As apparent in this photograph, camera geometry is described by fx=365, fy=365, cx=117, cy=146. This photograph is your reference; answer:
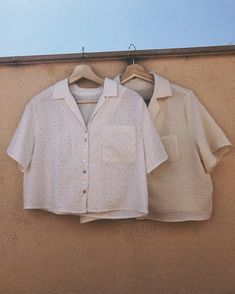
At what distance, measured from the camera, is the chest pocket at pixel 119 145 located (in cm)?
173

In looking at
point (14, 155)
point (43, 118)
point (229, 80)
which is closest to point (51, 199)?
point (14, 155)

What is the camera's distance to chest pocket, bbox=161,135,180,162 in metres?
1.81

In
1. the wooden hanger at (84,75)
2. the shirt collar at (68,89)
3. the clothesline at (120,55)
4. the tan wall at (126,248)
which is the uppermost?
the clothesline at (120,55)

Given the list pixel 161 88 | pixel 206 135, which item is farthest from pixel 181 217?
pixel 161 88

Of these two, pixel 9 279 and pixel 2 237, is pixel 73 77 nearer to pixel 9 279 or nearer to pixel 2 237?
pixel 2 237

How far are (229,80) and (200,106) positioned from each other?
0.85ft

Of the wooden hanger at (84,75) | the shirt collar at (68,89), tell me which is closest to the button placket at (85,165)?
the shirt collar at (68,89)

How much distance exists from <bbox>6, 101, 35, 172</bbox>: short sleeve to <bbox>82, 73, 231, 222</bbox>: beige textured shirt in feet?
1.97

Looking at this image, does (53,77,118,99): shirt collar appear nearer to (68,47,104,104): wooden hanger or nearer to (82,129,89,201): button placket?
(68,47,104,104): wooden hanger

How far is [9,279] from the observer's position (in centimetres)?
192

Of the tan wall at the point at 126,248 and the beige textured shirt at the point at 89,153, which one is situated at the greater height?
the beige textured shirt at the point at 89,153

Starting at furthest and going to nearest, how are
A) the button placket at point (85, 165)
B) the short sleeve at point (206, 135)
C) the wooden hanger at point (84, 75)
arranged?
the wooden hanger at point (84, 75)
the short sleeve at point (206, 135)
the button placket at point (85, 165)

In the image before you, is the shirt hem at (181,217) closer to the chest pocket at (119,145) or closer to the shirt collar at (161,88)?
the chest pocket at (119,145)

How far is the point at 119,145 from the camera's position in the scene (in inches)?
68.1
